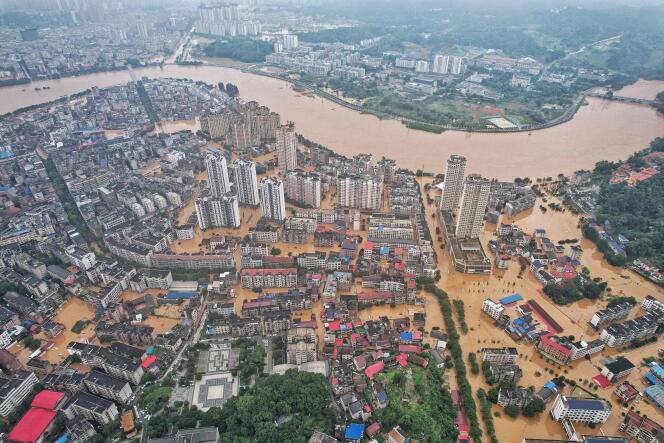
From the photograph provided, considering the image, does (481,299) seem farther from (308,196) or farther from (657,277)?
(308,196)

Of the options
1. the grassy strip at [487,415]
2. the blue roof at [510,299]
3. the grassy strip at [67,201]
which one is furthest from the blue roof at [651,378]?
the grassy strip at [67,201]

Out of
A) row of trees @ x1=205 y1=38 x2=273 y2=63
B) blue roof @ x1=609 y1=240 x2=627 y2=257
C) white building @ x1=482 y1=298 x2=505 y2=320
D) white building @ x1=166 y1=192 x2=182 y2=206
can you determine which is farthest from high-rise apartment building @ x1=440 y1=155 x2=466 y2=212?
row of trees @ x1=205 y1=38 x2=273 y2=63

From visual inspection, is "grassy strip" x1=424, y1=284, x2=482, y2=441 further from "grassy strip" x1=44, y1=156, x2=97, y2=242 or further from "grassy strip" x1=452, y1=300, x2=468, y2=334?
"grassy strip" x1=44, y1=156, x2=97, y2=242

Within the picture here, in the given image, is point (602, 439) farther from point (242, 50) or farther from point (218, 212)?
point (242, 50)

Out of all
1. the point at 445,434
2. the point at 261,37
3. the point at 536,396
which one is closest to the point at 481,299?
the point at 536,396

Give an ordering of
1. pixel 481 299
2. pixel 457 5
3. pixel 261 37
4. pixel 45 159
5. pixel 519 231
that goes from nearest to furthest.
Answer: pixel 481 299 → pixel 519 231 → pixel 45 159 → pixel 261 37 → pixel 457 5


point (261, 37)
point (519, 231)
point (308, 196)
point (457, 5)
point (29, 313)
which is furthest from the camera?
point (457, 5)

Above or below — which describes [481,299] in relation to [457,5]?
below
